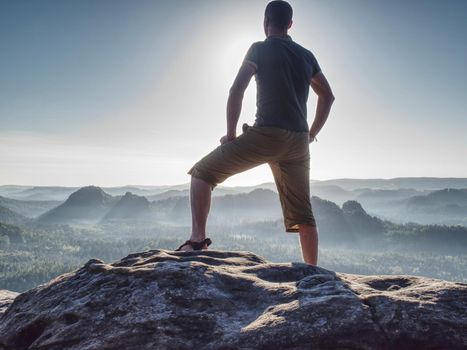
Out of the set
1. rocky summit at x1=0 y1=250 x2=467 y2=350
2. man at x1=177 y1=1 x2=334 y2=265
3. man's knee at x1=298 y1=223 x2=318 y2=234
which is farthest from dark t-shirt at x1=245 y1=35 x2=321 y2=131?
rocky summit at x1=0 y1=250 x2=467 y2=350

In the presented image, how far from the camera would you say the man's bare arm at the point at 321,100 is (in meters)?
7.43

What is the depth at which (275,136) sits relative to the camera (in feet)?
20.8

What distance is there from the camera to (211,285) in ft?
15.4

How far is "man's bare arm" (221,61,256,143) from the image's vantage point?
21.0 feet

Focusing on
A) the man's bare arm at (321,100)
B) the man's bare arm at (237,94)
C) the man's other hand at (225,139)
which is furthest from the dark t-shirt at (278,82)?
the man's bare arm at (321,100)

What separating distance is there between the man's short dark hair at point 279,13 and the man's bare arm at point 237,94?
115 centimetres


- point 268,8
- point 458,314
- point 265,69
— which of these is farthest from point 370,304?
point 268,8

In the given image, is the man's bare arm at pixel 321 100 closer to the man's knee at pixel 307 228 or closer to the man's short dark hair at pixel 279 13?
the man's short dark hair at pixel 279 13

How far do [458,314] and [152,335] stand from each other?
3380mm

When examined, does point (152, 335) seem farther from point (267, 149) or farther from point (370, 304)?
point (267, 149)

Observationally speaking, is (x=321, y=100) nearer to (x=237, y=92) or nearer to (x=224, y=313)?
(x=237, y=92)

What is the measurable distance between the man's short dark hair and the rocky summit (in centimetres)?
481

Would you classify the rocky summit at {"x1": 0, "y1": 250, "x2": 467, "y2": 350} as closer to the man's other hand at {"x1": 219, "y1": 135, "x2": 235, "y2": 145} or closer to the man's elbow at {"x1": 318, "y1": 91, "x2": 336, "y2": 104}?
the man's other hand at {"x1": 219, "y1": 135, "x2": 235, "y2": 145}

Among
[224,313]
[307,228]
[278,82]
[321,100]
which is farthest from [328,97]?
[224,313]
